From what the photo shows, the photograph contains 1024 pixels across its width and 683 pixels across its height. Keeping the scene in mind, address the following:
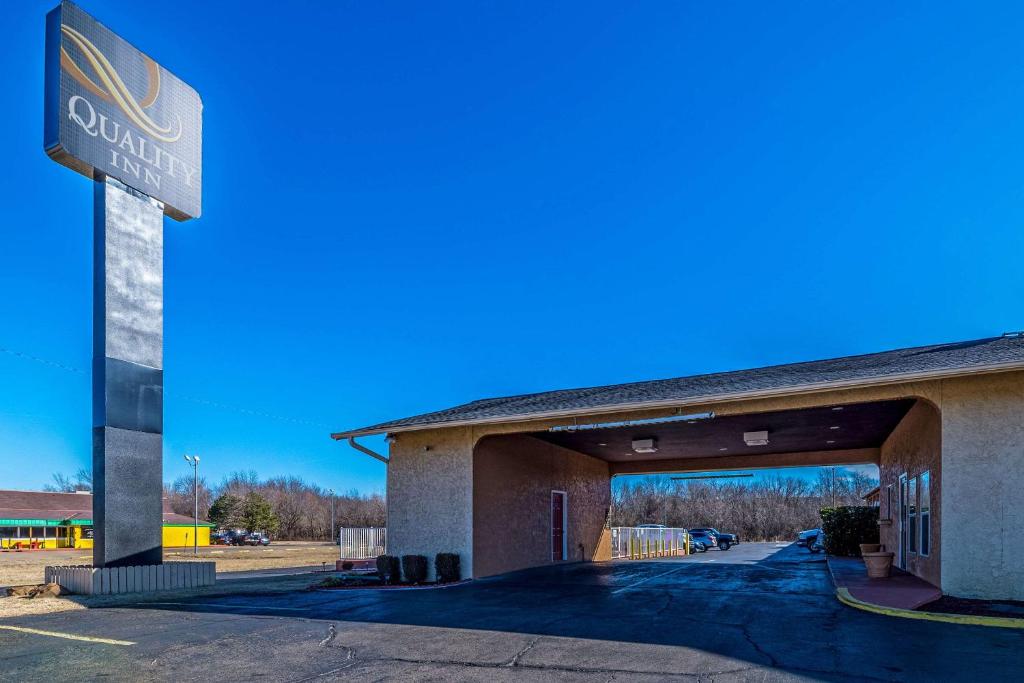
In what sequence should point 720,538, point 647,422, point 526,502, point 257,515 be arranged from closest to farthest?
point 647,422 < point 526,502 < point 720,538 < point 257,515

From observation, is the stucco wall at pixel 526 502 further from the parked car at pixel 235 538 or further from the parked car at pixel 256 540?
the parked car at pixel 235 538

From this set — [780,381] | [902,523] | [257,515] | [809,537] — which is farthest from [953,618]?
[257,515]

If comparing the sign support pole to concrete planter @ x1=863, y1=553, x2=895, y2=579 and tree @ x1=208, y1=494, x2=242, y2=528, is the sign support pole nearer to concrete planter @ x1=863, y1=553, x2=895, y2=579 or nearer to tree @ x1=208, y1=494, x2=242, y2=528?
concrete planter @ x1=863, y1=553, x2=895, y2=579

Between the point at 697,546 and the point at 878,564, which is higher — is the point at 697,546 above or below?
below

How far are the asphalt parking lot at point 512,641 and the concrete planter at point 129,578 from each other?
211cm

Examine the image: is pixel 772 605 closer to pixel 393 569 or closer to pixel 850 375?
pixel 850 375

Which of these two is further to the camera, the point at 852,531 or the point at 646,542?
the point at 646,542

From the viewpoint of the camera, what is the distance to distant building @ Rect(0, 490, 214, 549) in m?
53.5

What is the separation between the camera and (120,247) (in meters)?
15.0

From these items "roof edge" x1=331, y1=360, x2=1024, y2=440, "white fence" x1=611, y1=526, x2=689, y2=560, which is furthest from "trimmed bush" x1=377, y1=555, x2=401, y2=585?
"white fence" x1=611, y1=526, x2=689, y2=560

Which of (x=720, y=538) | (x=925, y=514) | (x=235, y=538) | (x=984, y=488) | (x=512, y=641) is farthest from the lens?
(x=235, y=538)

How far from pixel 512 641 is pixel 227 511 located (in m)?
71.9

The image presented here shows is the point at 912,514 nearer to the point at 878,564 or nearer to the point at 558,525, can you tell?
the point at 878,564

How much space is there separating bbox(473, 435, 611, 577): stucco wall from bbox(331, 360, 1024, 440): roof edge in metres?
1.44
